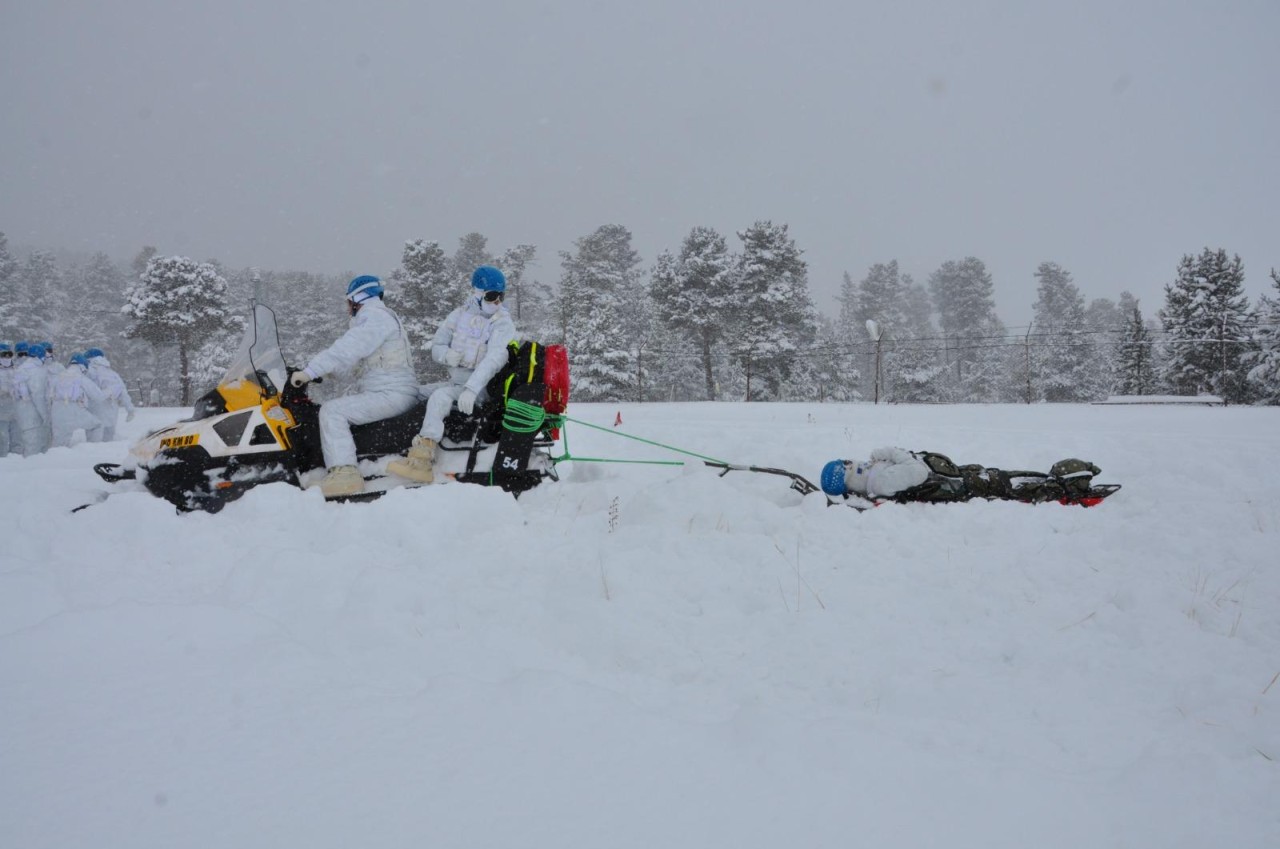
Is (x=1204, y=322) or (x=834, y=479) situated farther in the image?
(x=1204, y=322)

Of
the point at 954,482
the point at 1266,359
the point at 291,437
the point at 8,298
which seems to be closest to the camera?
the point at 954,482

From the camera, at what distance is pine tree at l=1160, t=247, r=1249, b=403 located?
27969 millimetres

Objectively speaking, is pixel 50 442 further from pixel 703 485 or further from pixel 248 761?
pixel 248 761

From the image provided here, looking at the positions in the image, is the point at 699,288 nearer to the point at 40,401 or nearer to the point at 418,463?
the point at 40,401

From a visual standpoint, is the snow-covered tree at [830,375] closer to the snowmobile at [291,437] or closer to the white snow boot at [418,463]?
the snowmobile at [291,437]

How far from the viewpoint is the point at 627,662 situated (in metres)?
2.36

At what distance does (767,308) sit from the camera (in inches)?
1394

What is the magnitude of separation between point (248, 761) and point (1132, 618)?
131 inches

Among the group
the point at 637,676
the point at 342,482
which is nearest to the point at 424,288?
the point at 342,482

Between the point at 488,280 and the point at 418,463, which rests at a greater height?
the point at 488,280

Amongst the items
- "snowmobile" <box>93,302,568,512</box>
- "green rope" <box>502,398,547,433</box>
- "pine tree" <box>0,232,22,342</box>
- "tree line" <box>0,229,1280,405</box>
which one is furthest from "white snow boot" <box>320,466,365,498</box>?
"pine tree" <box>0,232,22,342</box>

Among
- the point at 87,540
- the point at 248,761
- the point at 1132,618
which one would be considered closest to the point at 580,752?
the point at 248,761

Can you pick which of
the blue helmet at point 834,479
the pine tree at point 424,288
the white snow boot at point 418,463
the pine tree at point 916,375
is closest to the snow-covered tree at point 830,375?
the pine tree at point 916,375

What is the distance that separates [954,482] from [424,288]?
35.7 metres
